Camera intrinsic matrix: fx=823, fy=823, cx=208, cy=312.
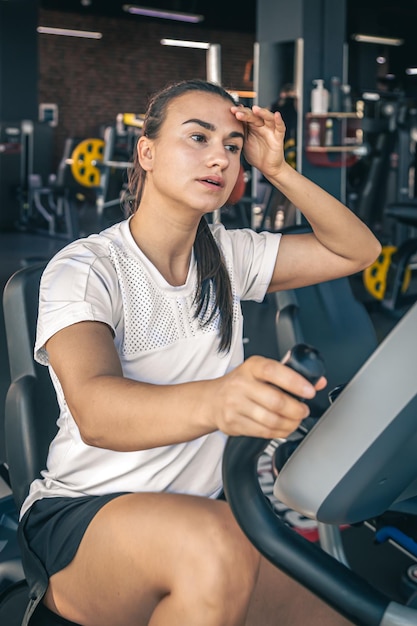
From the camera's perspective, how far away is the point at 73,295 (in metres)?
1.05

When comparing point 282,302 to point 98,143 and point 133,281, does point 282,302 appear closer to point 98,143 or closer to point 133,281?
point 133,281

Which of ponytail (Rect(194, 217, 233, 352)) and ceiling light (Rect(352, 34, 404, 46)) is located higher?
ceiling light (Rect(352, 34, 404, 46))

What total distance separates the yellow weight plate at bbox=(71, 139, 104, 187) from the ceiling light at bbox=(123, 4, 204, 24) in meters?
3.89

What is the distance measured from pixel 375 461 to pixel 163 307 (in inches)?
20.1

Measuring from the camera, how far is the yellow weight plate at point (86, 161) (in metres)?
8.46

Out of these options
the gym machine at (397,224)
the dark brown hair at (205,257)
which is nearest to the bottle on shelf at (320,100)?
the gym machine at (397,224)

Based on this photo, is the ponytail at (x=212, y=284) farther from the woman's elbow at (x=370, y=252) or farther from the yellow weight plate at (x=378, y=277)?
the yellow weight plate at (x=378, y=277)

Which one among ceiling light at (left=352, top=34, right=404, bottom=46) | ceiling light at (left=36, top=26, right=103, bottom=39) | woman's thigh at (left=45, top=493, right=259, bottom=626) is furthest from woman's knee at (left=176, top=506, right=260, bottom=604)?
ceiling light at (left=352, top=34, right=404, bottom=46)

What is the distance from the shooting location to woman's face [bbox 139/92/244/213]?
1.15 metres

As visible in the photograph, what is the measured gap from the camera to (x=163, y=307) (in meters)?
1.17

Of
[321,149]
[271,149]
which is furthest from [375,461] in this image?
[321,149]

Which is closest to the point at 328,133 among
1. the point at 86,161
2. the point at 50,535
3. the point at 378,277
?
the point at 378,277

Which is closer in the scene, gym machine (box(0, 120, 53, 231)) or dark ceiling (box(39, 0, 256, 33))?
gym machine (box(0, 120, 53, 231))

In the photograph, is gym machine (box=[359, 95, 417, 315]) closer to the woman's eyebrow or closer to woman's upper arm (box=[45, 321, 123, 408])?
the woman's eyebrow
